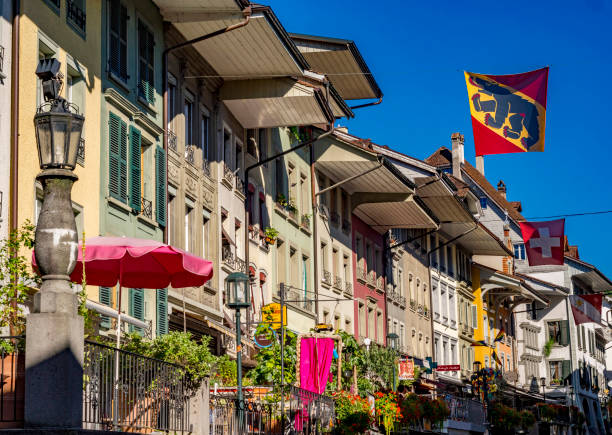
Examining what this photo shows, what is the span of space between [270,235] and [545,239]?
55.3 ft

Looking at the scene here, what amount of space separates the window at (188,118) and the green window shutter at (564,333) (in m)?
56.3

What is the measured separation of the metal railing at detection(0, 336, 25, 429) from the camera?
446 inches

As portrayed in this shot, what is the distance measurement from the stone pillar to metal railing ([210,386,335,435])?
6.14 m

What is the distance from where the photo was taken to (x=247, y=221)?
105 ft

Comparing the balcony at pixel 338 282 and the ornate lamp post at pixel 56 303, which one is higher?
the balcony at pixel 338 282

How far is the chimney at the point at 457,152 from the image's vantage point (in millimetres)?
67281

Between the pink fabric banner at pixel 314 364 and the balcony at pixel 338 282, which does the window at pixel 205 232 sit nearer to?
the pink fabric banner at pixel 314 364

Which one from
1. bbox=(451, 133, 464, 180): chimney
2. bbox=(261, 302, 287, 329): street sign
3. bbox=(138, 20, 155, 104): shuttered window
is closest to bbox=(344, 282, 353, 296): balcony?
bbox=(261, 302, 287, 329): street sign

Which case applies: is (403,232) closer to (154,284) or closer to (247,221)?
(247,221)

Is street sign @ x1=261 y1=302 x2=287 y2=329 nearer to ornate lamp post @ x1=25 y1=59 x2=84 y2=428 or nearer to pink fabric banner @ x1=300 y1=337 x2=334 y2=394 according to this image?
pink fabric banner @ x1=300 y1=337 x2=334 y2=394

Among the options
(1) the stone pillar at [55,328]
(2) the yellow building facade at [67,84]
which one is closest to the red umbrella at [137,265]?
(2) the yellow building facade at [67,84]

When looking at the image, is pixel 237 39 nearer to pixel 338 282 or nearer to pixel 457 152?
pixel 338 282

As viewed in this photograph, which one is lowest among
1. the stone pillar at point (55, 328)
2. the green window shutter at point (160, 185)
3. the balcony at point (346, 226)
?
the stone pillar at point (55, 328)

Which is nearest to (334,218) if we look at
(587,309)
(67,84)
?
(67,84)
